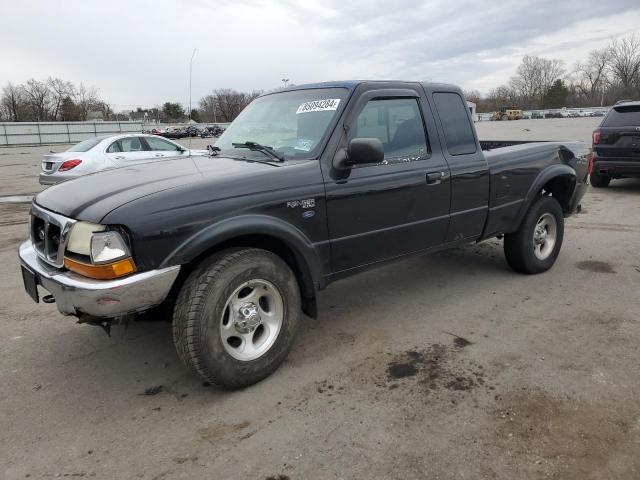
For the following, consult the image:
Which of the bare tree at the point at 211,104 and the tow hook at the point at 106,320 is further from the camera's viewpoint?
the bare tree at the point at 211,104

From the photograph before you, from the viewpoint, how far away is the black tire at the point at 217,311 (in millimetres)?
2828

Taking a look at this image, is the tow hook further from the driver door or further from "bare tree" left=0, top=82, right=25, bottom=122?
"bare tree" left=0, top=82, right=25, bottom=122

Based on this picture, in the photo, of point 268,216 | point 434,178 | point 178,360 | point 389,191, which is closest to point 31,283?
point 178,360

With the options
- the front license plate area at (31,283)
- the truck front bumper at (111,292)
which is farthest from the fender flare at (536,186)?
the front license plate area at (31,283)

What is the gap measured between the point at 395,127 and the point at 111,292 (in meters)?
2.47

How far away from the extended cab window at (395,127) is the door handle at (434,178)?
17 cm

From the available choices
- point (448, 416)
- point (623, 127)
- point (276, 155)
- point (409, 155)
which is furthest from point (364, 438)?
point (623, 127)

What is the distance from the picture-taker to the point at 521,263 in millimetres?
5188

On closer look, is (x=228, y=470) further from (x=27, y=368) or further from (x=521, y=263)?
(x=521, y=263)

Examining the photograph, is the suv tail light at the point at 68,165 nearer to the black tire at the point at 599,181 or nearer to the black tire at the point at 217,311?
the black tire at the point at 217,311

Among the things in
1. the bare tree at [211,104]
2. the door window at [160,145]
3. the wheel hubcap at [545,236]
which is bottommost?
the wheel hubcap at [545,236]

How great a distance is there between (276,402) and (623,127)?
9.81 metres

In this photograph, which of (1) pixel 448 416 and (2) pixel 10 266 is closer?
(1) pixel 448 416

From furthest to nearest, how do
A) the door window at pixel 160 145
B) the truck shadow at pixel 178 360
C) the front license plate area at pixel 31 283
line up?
the door window at pixel 160 145, the truck shadow at pixel 178 360, the front license plate area at pixel 31 283
